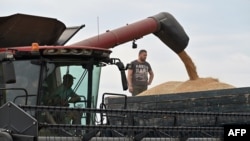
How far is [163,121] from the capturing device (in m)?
6.86

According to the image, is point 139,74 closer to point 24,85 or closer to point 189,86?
point 189,86

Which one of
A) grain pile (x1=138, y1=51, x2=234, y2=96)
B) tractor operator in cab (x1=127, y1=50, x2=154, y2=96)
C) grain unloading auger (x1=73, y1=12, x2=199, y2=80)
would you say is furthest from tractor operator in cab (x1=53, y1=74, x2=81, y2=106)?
grain unloading auger (x1=73, y1=12, x2=199, y2=80)

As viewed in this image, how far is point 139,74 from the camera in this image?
11.3 m

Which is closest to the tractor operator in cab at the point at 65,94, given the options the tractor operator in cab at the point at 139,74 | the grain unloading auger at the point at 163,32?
the tractor operator in cab at the point at 139,74

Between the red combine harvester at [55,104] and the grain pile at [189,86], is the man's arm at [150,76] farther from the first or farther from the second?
the red combine harvester at [55,104]

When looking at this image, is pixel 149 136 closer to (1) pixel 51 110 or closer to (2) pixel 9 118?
(1) pixel 51 110

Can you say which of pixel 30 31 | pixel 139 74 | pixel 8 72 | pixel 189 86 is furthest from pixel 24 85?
pixel 139 74

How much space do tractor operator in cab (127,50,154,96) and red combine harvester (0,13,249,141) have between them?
2.28 m

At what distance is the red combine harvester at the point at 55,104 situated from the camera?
16.8 feet

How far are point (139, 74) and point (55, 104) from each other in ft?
14.3

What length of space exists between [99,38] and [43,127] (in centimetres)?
679

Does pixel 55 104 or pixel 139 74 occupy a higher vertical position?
pixel 139 74

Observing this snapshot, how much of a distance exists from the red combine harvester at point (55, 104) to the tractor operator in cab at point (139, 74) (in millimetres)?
2284

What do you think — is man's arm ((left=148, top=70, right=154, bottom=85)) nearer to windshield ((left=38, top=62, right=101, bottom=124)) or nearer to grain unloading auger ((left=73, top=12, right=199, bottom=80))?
grain unloading auger ((left=73, top=12, right=199, bottom=80))
